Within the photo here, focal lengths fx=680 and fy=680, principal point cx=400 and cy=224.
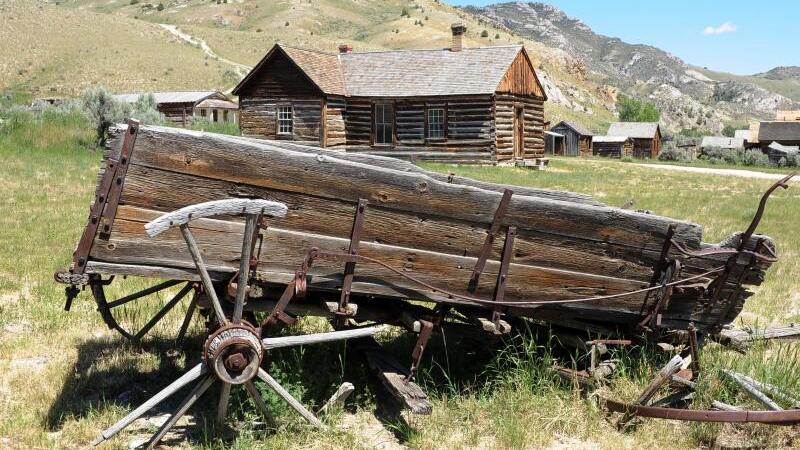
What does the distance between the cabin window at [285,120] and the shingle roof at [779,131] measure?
42.6 m

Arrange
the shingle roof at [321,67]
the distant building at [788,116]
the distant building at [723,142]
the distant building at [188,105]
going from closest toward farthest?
the shingle roof at [321,67] → the distant building at [188,105] → the distant building at [723,142] → the distant building at [788,116]

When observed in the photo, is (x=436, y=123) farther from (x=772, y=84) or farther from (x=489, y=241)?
(x=772, y=84)

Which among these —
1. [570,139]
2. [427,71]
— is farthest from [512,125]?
[570,139]

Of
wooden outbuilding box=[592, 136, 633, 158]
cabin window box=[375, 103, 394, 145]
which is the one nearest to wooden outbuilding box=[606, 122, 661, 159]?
wooden outbuilding box=[592, 136, 633, 158]

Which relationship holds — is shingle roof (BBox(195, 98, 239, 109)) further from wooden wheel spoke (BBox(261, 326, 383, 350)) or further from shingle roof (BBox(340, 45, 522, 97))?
wooden wheel spoke (BBox(261, 326, 383, 350))

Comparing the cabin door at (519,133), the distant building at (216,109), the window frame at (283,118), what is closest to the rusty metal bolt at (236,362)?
the window frame at (283,118)

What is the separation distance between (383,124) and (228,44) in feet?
189

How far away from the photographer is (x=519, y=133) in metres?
27.7

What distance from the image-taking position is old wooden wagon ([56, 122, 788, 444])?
10.8ft

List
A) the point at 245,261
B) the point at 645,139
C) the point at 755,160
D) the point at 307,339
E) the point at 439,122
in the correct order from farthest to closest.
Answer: the point at 645,139 → the point at 755,160 → the point at 439,122 → the point at 307,339 → the point at 245,261

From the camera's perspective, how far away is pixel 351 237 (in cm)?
363

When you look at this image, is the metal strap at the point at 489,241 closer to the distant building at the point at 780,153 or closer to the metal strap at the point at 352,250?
the metal strap at the point at 352,250

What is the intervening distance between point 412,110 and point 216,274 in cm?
2308

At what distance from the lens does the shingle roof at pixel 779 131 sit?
5291cm
